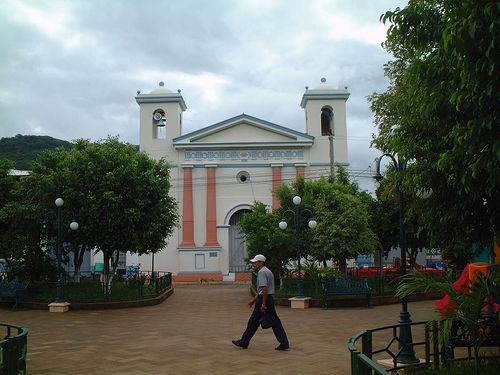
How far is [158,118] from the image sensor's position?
35250 mm

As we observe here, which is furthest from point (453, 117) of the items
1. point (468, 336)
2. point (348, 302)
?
point (348, 302)

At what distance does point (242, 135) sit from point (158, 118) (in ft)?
19.2

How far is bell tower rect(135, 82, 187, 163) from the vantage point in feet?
114

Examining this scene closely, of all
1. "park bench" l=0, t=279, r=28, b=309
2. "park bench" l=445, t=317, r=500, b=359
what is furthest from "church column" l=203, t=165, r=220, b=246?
"park bench" l=445, t=317, r=500, b=359

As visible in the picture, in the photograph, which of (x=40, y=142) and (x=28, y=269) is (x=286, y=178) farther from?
(x=40, y=142)

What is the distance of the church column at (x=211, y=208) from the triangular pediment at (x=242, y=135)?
6.30 feet

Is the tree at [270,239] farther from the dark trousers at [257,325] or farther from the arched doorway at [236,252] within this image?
the arched doorway at [236,252]

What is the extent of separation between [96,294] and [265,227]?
6865mm

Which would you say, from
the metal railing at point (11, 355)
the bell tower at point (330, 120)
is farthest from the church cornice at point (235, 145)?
the metal railing at point (11, 355)

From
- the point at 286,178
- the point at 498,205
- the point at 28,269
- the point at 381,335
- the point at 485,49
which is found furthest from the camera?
the point at 286,178

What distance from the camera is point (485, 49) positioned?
16.6ft

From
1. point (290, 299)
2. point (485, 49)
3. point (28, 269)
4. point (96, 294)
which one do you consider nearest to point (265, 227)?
point (290, 299)

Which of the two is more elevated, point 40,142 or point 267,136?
point 40,142

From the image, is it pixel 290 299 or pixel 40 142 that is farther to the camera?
pixel 40 142
